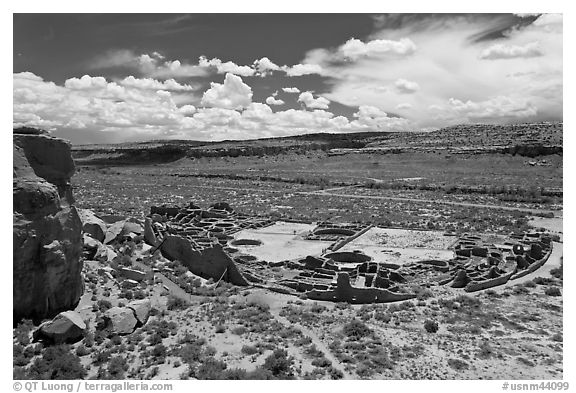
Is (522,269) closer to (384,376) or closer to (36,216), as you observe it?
(384,376)

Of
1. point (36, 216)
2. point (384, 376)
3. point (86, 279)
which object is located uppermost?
point (36, 216)

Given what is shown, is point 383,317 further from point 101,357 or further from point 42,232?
point 42,232

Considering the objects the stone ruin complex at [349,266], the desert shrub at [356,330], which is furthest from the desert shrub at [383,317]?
the stone ruin complex at [349,266]

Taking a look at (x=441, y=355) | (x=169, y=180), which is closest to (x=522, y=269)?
(x=441, y=355)

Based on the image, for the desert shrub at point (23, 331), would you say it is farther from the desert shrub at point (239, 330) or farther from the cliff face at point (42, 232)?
the desert shrub at point (239, 330)

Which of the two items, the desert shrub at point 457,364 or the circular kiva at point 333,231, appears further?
the circular kiva at point 333,231

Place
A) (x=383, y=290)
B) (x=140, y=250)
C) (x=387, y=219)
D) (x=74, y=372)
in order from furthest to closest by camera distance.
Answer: (x=387, y=219) < (x=140, y=250) < (x=383, y=290) < (x=74, y=372)

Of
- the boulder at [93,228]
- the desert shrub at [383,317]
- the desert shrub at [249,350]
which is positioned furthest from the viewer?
the boulder at [93,228]
